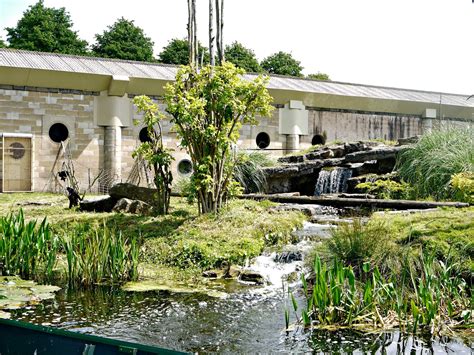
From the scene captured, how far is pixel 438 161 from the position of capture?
1341 centimetres

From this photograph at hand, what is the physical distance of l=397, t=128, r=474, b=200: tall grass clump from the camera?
42.8 feet

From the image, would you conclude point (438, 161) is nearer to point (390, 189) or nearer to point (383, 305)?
point (390, 189)

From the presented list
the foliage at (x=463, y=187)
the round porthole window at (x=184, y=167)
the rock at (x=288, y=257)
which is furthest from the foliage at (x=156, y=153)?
the round porthole window at (x=184, y=167)

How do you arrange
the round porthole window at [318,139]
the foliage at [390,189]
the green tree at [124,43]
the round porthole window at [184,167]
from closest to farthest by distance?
the foliage at [390,189] → the round porthole window at [184,167] → the round porthole window at [318,139] → the green tree at [124,43]

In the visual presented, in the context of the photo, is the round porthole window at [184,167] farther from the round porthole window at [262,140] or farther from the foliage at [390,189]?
the foliage at [390,189]

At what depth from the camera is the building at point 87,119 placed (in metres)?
18.9

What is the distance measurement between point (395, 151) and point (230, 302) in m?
11.2

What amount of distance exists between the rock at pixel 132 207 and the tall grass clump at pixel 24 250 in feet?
15.0

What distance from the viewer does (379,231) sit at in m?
7.88

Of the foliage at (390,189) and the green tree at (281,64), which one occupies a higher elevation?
the green tree at (281,64)

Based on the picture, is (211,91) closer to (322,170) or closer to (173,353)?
(322,170)

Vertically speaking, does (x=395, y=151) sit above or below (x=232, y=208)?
above

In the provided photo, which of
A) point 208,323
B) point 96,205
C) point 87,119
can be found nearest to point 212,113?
point 96,205

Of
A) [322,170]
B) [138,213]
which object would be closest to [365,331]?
[138,213]
